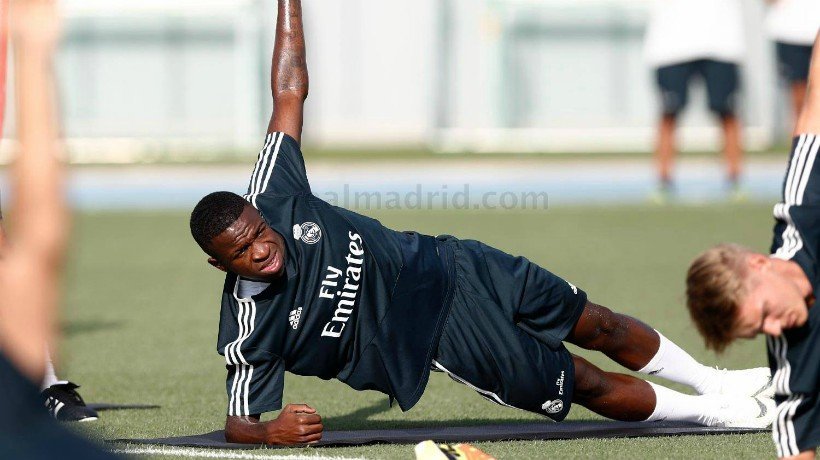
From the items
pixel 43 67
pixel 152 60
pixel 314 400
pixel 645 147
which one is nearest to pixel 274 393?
pixel 314 400

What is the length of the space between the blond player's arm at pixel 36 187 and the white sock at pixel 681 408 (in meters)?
3.53

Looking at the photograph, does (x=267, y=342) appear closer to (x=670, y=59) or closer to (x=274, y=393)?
(x=274, y=393)

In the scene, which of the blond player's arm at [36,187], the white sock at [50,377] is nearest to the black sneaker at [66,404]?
the white sock at [50,377]

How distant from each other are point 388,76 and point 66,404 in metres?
18.7

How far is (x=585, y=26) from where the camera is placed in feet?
77.0

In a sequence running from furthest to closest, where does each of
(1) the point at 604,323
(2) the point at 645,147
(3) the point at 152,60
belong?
1. (3) the point at 152,60
2. (2) the point at 645,147
3. (1) the point at 604,323

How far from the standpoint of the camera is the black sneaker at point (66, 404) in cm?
595

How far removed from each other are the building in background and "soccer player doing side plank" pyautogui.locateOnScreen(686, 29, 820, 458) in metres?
18.4

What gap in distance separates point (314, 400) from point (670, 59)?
849 cm

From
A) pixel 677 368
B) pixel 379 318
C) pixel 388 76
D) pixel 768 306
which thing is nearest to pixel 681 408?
pixel 677 368

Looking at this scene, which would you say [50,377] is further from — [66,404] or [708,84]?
[708,84]

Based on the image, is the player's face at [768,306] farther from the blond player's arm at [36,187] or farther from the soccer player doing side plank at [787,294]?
the blond player's arm at [36,187]

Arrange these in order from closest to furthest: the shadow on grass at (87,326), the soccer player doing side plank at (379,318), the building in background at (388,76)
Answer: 1. the soccer player doing side plank at (379,318)
2. the shadow on grass at (87,326)
3. the building in background at (388,76)

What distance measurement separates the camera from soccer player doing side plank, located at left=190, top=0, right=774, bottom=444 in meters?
5.14
